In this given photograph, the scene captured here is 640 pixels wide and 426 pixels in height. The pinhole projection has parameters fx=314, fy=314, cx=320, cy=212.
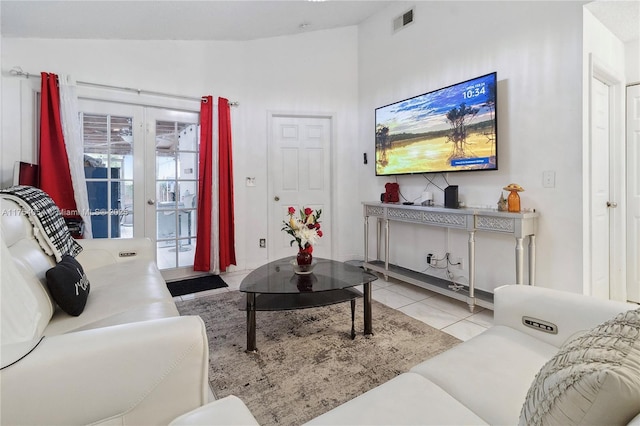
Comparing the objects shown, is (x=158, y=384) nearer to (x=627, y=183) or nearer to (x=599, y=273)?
(x=599, y=273)

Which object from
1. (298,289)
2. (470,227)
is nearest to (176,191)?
(298,289)

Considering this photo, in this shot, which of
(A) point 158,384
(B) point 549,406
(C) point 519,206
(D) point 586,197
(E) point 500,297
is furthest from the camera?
(C) point 519,206

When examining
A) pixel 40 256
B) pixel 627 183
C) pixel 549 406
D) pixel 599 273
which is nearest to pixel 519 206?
pixel 599 273

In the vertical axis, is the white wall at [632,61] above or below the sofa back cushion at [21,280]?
above

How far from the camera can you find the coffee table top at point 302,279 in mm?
1984

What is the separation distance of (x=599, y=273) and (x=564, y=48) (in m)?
1.82

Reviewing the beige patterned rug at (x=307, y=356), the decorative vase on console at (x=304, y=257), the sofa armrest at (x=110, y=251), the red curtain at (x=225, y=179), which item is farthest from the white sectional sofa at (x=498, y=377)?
the red curtain at (x=225, y=179)

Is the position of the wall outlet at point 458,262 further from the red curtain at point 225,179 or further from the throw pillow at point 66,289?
the throw pillow at point 66,289

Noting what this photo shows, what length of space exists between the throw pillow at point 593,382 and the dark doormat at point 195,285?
3209 mm

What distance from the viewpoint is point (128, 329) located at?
3.22 feet

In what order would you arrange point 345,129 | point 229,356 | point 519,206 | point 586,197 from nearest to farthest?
point 229,356
point 586,197
point 519,206
point 345,129

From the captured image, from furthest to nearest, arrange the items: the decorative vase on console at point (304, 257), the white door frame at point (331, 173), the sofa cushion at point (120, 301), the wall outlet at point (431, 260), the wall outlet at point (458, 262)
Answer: the white door frame at point (331, 173), the wall outlet at point (431, 260), the wall outlet at point (458, 262), the decorative vase on console at point (304, 257), the sofa cushion at point (120, 301)

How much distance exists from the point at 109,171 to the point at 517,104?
3.97 metres

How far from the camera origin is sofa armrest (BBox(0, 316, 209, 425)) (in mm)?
830
